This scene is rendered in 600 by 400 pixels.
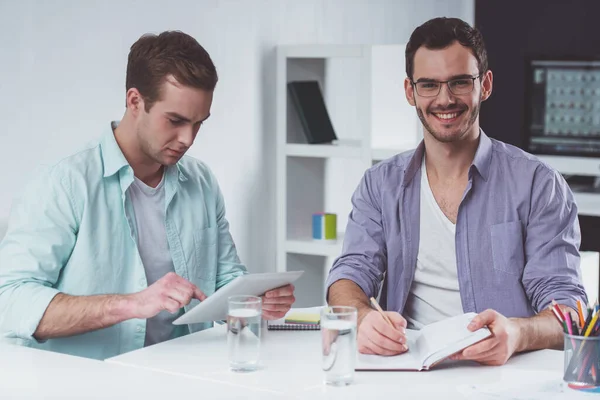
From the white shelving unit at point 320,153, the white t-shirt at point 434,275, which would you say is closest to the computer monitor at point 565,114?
the white shelving unit at point 320,153

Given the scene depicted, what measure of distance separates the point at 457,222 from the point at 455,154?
18cm

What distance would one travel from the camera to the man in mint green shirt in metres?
2.04

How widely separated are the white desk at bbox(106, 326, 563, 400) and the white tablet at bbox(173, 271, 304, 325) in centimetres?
7

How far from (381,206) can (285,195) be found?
1.62 meters

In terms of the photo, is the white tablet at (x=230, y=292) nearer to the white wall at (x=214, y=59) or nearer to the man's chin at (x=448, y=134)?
the man's chin at (x=448, y=134)

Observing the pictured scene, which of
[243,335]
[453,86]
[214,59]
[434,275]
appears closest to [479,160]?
[453,86]

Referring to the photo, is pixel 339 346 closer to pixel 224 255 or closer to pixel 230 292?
pixel 230 292

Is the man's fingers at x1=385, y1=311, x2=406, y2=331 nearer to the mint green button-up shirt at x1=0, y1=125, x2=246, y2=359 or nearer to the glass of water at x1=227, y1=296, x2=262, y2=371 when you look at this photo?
the glass of water at x1=227, y1=296, x2=262, y2=371

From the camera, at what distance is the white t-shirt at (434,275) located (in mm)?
2295

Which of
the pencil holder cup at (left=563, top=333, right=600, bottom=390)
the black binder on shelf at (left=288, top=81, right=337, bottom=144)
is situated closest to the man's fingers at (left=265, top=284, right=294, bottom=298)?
the pencil holder cup at (left=563, top=333, right=600, bottom=390)

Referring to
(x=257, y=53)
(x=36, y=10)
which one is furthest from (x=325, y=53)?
(x=36, y=10)

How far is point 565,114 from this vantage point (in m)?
5.25

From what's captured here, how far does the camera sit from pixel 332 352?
1693 millimetres

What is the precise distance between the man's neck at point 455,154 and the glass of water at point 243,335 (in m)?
0.77
